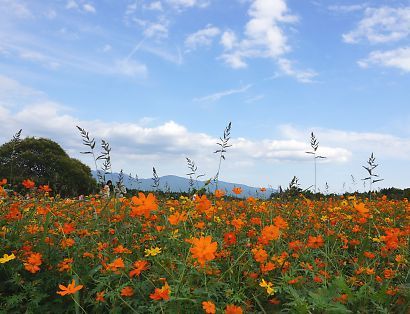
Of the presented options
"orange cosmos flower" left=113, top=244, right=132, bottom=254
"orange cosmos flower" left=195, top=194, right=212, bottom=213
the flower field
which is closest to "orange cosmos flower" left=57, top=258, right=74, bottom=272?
the flower field

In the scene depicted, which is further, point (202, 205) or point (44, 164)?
point (44, 164)

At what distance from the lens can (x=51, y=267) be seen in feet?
11.2

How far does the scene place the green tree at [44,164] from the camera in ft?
69.0

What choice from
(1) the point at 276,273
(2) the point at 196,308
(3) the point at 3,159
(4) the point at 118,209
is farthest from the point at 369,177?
(3) the point at 3,159

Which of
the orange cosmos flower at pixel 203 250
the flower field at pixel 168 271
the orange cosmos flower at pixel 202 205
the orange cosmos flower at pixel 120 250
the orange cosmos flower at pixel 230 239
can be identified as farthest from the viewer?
the orange cosmos flower at pixel 230 239

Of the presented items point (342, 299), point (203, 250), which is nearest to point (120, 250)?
point (203, 250)

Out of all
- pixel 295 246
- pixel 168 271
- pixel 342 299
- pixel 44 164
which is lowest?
pixel 342 299

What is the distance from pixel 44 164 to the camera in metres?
21.9

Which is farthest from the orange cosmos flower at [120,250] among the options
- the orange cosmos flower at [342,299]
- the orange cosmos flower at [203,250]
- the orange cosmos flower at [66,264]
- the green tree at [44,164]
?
the green tree at [44,164]

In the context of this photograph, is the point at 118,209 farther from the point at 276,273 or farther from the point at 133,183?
the point at 133,183

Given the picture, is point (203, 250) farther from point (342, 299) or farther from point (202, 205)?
point (342, 299)

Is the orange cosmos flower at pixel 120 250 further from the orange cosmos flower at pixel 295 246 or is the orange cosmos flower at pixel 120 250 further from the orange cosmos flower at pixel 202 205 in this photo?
the orange cosmos flower at pixel 295 246

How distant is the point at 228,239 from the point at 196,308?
994 millimetres

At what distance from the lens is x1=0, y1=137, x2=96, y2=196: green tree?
21031 millimetres
